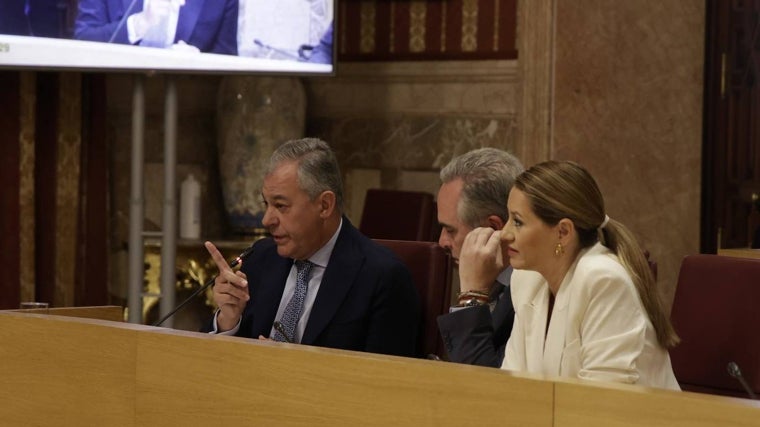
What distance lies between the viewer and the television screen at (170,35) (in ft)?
17.4

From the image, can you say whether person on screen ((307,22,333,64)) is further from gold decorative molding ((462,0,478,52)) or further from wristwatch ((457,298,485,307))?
wristwatch ((457,298,485,307))

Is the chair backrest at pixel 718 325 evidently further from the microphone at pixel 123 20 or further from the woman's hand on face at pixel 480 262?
the microphone at pixel 123 20

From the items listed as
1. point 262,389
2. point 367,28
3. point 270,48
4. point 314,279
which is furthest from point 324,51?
point 262,389

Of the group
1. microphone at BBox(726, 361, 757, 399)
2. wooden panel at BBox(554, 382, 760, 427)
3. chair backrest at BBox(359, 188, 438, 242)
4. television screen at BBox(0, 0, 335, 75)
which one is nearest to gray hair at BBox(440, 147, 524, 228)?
microphone at BBox(726, 361, 757, 399)

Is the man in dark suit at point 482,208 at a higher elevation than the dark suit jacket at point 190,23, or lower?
lower

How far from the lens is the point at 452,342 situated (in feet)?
8.87

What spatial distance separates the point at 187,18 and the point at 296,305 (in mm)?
2549

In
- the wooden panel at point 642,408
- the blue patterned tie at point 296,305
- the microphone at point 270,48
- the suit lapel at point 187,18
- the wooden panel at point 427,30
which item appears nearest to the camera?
the wooden panel at point 642,408

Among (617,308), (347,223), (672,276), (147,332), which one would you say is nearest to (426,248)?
(347,223)

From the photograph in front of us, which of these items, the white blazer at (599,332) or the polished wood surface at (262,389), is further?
the white blazer at (599,332)

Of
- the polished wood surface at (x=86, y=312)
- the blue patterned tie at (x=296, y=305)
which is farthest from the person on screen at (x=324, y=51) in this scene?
the polished wood surface at (x=86, y=312)

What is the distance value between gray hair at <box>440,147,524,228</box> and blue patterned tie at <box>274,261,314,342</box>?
0.46 metres

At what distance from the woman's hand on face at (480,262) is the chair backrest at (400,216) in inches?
104

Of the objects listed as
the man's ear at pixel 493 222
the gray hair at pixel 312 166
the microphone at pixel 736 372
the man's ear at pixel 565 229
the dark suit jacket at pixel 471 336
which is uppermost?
the gray hair at pixel 312 166
